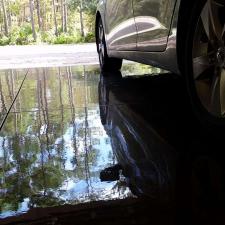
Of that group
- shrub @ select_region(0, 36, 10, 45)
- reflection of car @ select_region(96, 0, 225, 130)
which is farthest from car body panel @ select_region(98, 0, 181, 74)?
shrub @ select_region(0, 36, 10, 45)

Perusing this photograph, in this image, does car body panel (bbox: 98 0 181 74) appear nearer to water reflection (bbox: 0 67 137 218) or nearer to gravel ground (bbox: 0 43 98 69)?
water reflection (bbox: 0 67 137 218)

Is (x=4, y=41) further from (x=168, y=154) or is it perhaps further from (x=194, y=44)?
(x=168, y=154)

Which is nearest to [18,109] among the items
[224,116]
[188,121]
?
[188,121]

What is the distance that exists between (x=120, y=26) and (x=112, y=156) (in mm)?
2145

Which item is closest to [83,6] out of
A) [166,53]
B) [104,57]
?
[104,57]

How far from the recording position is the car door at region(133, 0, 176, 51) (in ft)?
8.83

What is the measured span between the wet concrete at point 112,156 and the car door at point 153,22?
0.50m

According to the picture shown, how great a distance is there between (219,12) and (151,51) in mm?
895

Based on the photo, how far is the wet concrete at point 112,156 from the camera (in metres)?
1.71

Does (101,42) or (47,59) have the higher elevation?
(101,42)

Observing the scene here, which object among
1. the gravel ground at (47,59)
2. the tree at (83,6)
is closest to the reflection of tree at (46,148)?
the gravel ground at (47,59)

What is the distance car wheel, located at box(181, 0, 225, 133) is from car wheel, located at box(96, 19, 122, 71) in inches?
117

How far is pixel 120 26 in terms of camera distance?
4.17 m

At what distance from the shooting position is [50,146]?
251 cm
